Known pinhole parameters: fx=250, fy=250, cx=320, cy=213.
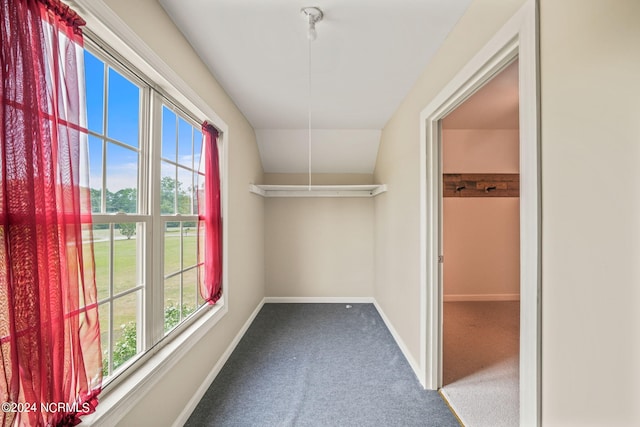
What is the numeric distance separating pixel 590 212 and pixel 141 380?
198cm

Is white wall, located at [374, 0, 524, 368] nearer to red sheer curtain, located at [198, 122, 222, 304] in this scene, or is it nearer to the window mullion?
red sheer curtain, located at [198, 122, 222, 304]

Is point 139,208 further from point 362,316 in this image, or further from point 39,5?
point 362,316

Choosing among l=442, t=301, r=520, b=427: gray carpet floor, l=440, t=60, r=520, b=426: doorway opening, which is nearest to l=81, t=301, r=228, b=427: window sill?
l=442, t=301, r=520, b=427: gray carpet floor

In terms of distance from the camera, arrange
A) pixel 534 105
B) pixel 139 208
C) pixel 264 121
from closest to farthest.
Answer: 1. pixel 534 105
2. pixel 139 208
3. pixel 264 121

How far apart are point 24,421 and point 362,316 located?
314 cm

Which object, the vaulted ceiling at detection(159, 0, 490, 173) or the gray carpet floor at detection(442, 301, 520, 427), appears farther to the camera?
the gray carpet floor at detection(442, 301, 520, 427)

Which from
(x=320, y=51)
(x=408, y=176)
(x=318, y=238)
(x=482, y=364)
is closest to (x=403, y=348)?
(x=482, y=364)

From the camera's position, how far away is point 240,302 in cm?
281

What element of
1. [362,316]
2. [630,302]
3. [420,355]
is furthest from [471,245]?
[630,302]

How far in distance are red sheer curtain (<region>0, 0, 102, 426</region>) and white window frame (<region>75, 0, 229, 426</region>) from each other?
0.10 m

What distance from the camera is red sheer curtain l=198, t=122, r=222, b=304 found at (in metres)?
2.07

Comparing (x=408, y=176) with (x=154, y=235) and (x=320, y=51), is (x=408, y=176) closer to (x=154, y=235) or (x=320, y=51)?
(x=320, y=51)

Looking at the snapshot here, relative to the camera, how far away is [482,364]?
2295 millimetres

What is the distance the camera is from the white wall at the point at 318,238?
13.3 feet
